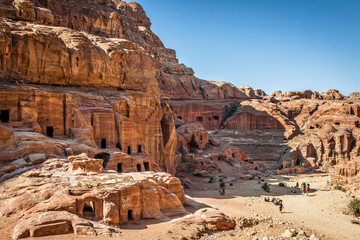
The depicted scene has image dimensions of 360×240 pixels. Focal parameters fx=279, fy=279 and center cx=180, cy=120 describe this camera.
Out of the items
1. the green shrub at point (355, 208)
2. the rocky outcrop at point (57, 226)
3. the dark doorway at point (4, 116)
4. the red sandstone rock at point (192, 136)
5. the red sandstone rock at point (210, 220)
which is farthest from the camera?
the red sandstone rock at point (192, 136)

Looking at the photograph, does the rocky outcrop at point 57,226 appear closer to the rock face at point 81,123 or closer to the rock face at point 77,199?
the rock face at point 77,199

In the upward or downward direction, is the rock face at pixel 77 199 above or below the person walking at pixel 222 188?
above

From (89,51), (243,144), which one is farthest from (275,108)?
(89,51)

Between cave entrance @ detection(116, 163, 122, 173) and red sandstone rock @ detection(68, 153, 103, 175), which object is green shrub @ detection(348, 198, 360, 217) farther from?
red sandstone rock @ detection(68, 153, 103, 175)

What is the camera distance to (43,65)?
25.3 m

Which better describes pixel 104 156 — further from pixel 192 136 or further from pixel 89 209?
pixel 192 136

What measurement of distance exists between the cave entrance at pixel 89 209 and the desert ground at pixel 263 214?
1784 mm

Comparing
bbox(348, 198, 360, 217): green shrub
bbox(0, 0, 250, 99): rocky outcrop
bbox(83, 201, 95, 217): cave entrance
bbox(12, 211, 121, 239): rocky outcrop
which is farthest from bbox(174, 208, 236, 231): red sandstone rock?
bbox(0, 0, 250, 99): rocky outcrop

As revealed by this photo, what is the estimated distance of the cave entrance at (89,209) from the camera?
14367 mm

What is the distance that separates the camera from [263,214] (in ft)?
71.8

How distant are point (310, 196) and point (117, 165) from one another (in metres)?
19.9

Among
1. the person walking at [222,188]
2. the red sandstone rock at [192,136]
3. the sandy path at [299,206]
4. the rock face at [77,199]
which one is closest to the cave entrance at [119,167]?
the rock face at [77,199]

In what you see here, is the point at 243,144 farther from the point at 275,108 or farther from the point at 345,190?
the point at 345,190

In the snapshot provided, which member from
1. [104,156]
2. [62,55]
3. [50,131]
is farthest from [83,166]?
[62,55]
